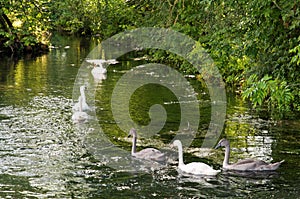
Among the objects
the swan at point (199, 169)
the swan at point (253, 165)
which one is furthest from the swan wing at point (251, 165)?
the swan at point (199, 169)

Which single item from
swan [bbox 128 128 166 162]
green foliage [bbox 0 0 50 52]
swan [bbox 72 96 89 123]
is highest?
green foliage [bbox 0 0 50 52]

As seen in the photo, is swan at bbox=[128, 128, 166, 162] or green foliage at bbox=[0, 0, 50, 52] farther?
green foliage at bbox=[0, 0, 50, 52]

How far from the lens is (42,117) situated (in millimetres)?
19281

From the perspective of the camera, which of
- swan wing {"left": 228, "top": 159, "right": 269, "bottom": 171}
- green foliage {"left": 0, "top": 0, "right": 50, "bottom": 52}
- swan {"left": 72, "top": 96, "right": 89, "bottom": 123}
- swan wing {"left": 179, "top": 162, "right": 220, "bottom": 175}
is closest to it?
swan wing {"left": 179, "top": 162, "right": 220, "bottom": 175}

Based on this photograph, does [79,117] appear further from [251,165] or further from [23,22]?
[23,22]

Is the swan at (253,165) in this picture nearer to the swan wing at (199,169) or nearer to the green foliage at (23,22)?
the swan wing at (199,169)

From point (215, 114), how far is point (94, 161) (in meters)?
7.38

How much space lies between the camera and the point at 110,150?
15406 mm

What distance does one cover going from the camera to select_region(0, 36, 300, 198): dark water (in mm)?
12062

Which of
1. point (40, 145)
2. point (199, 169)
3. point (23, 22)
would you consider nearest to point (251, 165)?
point (199, 169)

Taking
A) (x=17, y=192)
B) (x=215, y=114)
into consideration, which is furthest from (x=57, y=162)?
(x=215, y=114)

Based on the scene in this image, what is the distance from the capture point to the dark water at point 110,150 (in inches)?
475

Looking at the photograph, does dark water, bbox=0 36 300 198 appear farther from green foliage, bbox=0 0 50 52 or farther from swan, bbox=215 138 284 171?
green foliage, bbox=0 0 50 52

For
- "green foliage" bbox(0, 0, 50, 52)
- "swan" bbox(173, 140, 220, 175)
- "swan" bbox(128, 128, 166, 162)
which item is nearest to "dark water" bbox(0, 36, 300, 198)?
"swan" bbox(173, 140, 220, 175)
